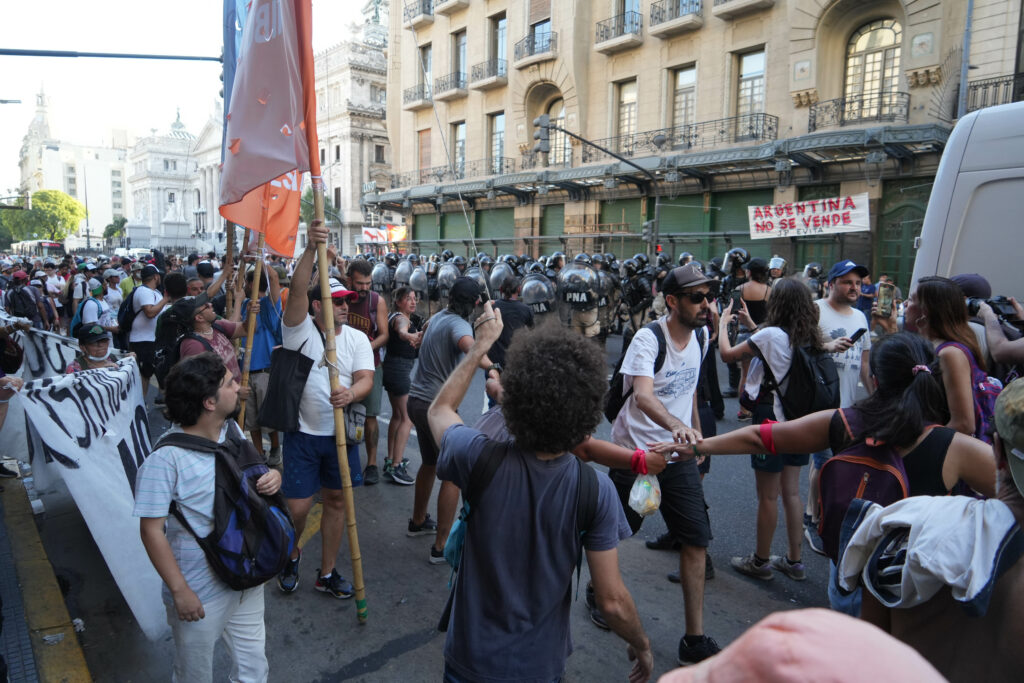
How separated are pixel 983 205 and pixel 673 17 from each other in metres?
21.3

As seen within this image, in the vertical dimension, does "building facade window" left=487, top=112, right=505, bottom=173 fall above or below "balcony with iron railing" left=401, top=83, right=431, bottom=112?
below

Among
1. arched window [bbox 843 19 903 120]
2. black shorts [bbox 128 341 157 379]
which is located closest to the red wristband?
black shorts [bbox 128 341 157 379]

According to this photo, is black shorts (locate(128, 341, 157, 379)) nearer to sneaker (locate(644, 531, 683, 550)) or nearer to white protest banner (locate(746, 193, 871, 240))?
sneaker (locate(644, 531, 683, 550))

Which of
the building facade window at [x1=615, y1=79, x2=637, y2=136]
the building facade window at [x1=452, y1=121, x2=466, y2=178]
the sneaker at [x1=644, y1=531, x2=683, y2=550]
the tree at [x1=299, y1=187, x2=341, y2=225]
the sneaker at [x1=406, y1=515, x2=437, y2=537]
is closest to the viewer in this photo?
the sneaker at [x1=644, y1=531, x2=683, y2=550]

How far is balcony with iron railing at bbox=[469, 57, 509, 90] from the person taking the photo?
29.2 meters

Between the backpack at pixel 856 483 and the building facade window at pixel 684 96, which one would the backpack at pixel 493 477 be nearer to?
the backpack at pixel 856 483

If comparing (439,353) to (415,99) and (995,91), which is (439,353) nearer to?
(995,91)

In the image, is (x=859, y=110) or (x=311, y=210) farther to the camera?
(x=311, y=210)

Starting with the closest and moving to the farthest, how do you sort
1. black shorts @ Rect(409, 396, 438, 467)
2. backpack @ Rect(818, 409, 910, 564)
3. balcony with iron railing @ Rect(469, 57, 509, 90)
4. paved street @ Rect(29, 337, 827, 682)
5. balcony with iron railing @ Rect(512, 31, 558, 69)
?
backpack @ Rect(818, 409, 910, 564)
paved street @ Rect(29, 337, 827, 682)
black shorts @ Rect(409, 396, 438, 467)
balcony with iron railing @ Rect(512, 31, 558, 69)
balcony with iron railing @ Rect(469, 57, 509, 90)

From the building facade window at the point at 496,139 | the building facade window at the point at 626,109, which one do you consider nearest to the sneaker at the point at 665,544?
the building facade window at the point at 626,109

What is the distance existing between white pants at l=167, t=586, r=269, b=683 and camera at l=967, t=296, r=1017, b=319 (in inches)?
152

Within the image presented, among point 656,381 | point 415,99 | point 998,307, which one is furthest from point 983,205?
point 415,99

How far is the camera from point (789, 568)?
3.92 metres

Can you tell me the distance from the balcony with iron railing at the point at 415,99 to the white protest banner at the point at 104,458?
31459 millimetres
